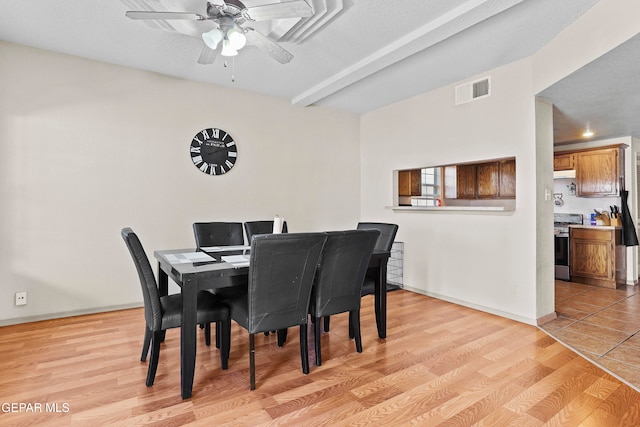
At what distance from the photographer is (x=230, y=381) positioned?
226 cm

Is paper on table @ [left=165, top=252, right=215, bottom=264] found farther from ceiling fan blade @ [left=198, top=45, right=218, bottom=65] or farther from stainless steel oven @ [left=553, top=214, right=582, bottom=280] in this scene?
stainless steel oven @ [left=553, top=214, right=582, bottom=280]

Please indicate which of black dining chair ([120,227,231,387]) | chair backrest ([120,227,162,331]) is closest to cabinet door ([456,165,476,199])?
black dining chair ([120,227,231,387])

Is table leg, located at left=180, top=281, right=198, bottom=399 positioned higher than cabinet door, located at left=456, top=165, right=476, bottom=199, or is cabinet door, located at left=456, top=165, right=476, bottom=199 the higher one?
cabinet door, located at left=456, top=165, right=476, bottom=199

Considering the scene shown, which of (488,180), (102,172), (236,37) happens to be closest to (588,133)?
(488,180)

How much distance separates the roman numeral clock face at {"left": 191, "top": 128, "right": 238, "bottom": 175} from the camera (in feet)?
13.8

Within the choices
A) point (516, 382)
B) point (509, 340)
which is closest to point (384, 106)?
point (509, 340)

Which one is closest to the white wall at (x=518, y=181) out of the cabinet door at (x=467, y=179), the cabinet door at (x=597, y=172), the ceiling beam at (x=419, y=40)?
the ceiling beam at (x=419, y=40)

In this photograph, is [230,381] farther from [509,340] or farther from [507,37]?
[507,37]

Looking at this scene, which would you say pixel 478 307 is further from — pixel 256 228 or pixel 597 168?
pixel 597 168

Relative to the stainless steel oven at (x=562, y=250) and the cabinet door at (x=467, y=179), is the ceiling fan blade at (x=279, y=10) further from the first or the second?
the stainless steel oven at (x=562, y=250)

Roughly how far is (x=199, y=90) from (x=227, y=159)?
876mm

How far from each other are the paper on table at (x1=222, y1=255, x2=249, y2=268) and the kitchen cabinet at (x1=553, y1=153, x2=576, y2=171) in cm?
549

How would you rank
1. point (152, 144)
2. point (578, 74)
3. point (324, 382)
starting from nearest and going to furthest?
1. point (324, 382)
2. point (578, 74)
3. point (152, 144)

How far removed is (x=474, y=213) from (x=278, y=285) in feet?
8.88
